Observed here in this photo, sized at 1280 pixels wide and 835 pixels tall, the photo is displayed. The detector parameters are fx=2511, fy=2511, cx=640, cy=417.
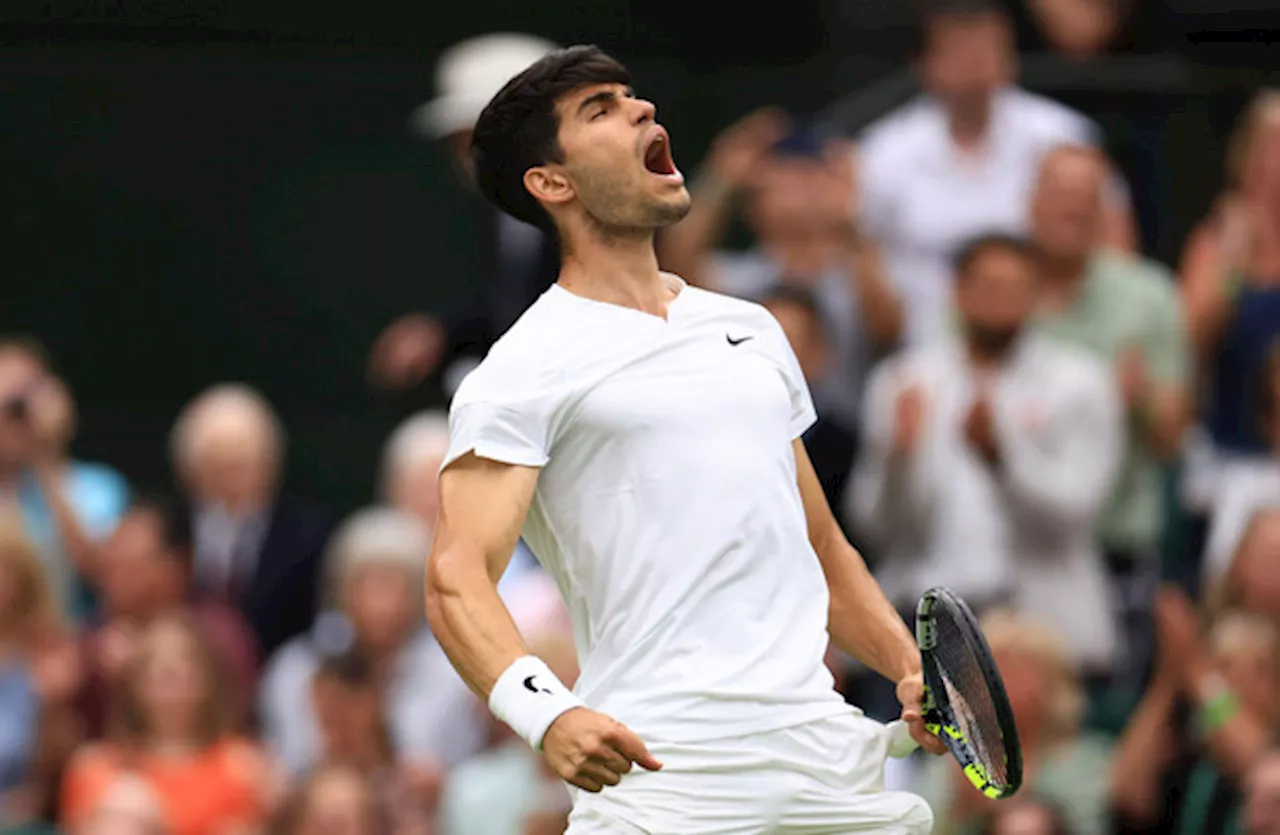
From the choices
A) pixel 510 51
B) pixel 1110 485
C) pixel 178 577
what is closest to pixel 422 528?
pixel 178 577

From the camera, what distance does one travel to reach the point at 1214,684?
7836 mm

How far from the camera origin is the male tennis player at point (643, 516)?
14.2ft

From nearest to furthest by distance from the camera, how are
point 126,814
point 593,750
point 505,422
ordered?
1. point 593,750
2. point 505,422
3. point 126,814

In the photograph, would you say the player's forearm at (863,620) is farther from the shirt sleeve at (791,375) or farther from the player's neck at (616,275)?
the player's neck at (616,275)

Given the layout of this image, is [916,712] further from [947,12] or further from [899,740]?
[947,12]

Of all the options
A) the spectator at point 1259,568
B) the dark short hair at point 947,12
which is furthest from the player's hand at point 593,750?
the dark short hair at point 947,12

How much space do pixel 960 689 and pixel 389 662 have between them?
14.3 ft

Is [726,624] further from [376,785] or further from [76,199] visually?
[76,199]

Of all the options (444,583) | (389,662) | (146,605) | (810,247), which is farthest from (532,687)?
(146,605)

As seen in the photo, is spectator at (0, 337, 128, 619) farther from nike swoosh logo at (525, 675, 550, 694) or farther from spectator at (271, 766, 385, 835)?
nike swoosh logo at (525, 675, 550, 694)

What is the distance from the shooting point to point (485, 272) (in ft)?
31.1

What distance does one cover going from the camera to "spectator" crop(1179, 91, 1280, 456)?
8.33 m

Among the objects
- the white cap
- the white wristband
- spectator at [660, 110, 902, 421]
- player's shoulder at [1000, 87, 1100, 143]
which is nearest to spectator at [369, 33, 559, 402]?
the white cap

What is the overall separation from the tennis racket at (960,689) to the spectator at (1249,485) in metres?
3.84
